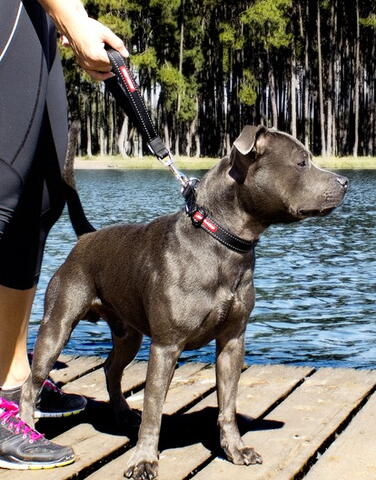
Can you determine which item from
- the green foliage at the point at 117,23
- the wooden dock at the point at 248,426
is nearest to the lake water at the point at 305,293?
the wooden dock at the point at 248,426

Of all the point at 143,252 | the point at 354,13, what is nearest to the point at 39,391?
the point at 143,252

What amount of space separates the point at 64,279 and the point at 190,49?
53.3 metres

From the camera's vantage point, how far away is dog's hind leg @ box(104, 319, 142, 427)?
4180 mm

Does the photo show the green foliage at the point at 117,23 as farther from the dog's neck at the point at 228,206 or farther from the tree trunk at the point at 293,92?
the dog's neck at the point at 228,206

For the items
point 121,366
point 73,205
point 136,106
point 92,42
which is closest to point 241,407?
point 121,366

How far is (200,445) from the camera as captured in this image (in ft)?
12.8

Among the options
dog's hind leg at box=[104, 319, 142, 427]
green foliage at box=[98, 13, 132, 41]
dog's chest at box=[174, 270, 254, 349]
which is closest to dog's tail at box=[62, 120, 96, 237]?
dog's hind leg at box=[104, 319, 142, 427]

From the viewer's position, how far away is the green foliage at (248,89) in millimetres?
51312

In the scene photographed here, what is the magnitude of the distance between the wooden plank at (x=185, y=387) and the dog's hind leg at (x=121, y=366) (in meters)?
0.27

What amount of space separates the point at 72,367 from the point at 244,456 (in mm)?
1894

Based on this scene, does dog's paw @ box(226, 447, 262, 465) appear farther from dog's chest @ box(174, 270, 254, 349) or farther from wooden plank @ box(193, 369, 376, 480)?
dog's chest @ box(174, 270, 254, 349)

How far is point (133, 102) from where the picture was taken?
3.71 metres

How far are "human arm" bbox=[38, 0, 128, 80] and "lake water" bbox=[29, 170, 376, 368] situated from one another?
12.4ft

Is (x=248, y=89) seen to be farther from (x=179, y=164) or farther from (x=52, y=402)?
(x=52, y=402)
